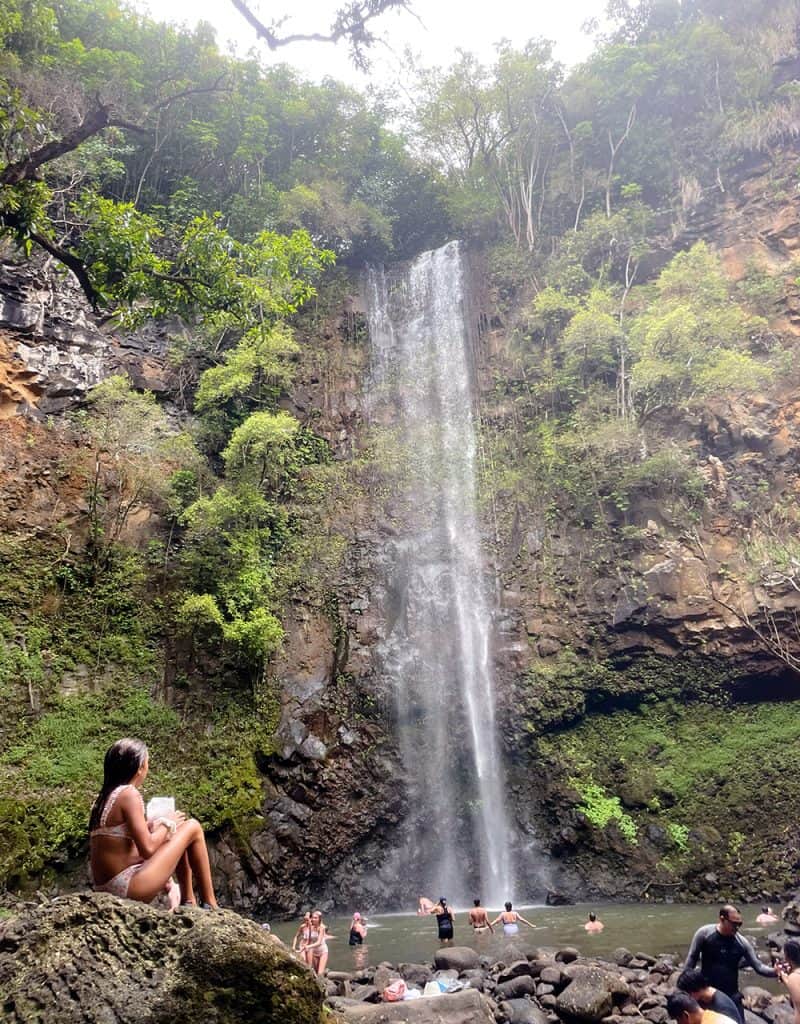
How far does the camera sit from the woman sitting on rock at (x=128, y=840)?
2922 millimetres

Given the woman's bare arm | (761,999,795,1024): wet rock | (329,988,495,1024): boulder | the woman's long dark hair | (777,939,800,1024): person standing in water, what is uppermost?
the woman's long dark hair

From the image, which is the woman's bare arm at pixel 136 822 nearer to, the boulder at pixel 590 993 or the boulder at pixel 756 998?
the boulder at pixel 590 993

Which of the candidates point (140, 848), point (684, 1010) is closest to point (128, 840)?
point (140, 848)

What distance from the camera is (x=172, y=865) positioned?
3.01 meters

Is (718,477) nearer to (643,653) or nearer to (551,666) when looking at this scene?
(643,653)

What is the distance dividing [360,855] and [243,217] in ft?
63.6

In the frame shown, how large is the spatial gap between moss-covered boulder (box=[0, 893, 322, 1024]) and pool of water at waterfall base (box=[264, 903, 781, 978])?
263 inches

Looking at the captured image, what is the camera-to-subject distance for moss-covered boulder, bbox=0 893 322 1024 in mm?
2414

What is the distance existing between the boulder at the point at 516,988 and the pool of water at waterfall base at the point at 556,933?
1.40 meters

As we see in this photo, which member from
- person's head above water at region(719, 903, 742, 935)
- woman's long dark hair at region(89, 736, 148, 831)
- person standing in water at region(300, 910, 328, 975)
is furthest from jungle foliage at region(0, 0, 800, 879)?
person's head above water at region(719, 903, 742, 935)

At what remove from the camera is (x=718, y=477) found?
51.6 ft

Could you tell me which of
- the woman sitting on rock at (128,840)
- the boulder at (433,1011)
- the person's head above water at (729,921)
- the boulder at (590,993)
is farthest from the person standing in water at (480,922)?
the woman sitting on rock at (128,840)

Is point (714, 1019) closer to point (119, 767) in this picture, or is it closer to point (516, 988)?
point (119, 767)

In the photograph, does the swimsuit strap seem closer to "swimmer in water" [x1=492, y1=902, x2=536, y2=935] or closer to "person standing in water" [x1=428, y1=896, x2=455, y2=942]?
"person standing in water" [x1=428, y1=896, x2=455, y2=942]
